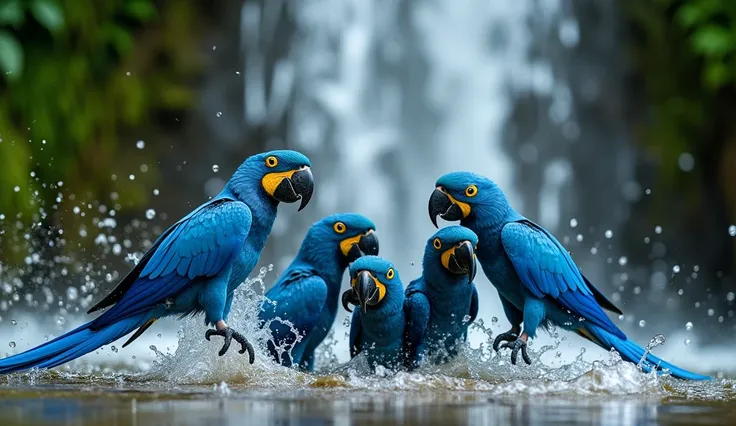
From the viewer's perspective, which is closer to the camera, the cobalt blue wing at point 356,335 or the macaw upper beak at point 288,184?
the macaw upper beak at point 288,184

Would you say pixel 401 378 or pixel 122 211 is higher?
pixel 122 211

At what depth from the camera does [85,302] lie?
7.98 metres

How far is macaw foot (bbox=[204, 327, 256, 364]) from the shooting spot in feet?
13.2

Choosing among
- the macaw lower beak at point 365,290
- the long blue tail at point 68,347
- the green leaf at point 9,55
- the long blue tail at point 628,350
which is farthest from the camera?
the green leaf at point 9,55

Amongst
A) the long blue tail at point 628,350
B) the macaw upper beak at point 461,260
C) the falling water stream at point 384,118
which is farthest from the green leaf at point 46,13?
the long blue tail at point 628,350

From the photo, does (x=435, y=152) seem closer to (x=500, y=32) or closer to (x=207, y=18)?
(x=500, y=32)

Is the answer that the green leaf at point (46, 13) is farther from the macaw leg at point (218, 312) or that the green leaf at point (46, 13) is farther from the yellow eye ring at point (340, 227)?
the macaw leg at point (218, 312)

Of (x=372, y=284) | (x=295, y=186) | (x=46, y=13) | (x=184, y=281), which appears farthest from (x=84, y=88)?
(x=372, y=284)

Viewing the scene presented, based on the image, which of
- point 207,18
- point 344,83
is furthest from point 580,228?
point 207,18

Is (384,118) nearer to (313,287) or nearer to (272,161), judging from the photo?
(313,287)

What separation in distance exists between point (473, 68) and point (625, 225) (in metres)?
2.39

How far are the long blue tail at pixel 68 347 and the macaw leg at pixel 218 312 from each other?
11.2 inches

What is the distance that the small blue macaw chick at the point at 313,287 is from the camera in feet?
15.0

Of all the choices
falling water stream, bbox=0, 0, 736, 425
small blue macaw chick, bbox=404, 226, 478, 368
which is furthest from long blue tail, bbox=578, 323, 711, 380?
falling water stream, bbox=0, 0, 736, 425
